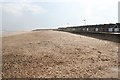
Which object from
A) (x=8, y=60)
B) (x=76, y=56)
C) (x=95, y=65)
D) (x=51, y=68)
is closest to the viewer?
(x=51, y=68)

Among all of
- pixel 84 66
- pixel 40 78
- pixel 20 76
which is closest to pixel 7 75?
pixel 20 76

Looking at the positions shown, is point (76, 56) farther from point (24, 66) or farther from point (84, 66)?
point (24, 66)

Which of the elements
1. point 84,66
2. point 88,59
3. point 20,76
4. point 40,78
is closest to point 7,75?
point 20,76

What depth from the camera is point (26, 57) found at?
1211 centimetres

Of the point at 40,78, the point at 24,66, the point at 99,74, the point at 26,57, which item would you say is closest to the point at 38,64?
the point at 24,66

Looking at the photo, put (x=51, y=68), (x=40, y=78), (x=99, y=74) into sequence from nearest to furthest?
(x=40, y=78), (x=99, y=74), (x=51, y=68)

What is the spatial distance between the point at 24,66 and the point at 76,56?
3557 mm

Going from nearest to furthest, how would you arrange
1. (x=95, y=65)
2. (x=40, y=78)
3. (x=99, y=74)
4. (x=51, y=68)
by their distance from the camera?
1. (x=40, y=78)
2. (x=99, y=74)
3. (x=51, y=68)
4. (x=95, y=65)

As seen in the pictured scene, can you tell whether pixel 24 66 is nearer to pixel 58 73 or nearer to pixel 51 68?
pixel 51 68

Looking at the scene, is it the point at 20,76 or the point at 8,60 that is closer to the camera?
the point at 20,76

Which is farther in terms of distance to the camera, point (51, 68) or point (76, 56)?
point (76, 56)

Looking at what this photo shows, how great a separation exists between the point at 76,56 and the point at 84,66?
241 cm

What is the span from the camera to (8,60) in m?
11.6

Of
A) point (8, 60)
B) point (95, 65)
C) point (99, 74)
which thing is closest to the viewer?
point (99, 74)
